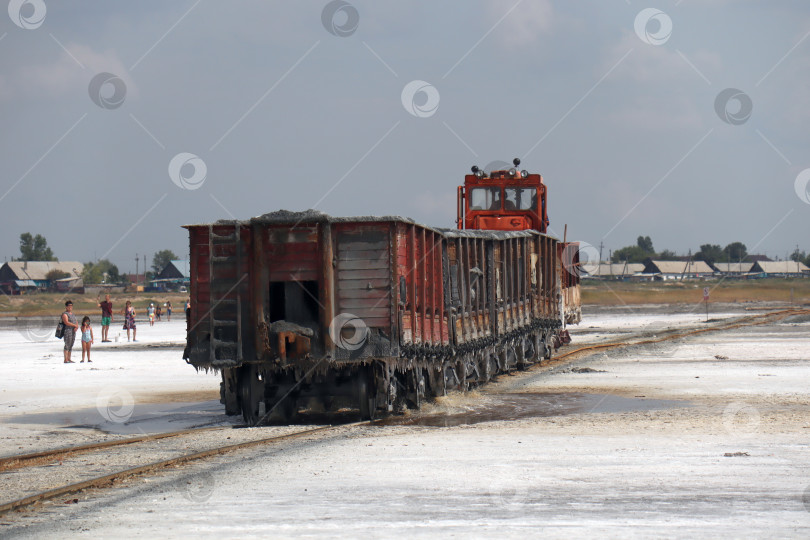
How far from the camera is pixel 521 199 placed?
30109 mm

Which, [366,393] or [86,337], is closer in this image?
[366,393]

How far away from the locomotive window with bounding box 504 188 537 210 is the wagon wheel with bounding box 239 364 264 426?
1506 cm

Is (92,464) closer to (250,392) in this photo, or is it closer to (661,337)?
(250,392)

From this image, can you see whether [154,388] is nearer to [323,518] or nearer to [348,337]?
[348,337]

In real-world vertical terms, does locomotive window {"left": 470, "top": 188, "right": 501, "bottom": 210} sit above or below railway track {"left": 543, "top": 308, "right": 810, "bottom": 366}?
above

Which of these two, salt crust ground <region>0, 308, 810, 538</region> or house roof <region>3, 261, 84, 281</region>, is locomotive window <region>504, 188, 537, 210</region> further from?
house roof <region>3, 261, 84, 281</region>

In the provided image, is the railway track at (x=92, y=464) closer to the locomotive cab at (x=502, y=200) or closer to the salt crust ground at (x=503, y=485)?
the salt crust ground at (x=503, y=485)

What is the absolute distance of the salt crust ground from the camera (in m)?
8.26

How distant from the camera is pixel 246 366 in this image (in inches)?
635

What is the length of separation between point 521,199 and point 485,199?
41.9 inches

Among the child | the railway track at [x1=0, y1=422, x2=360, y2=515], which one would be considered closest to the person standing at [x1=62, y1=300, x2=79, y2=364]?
the child

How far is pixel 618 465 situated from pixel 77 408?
11218 millimetres

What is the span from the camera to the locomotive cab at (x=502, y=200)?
1168 inches

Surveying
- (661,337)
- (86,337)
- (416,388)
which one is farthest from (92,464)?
(661,337)
